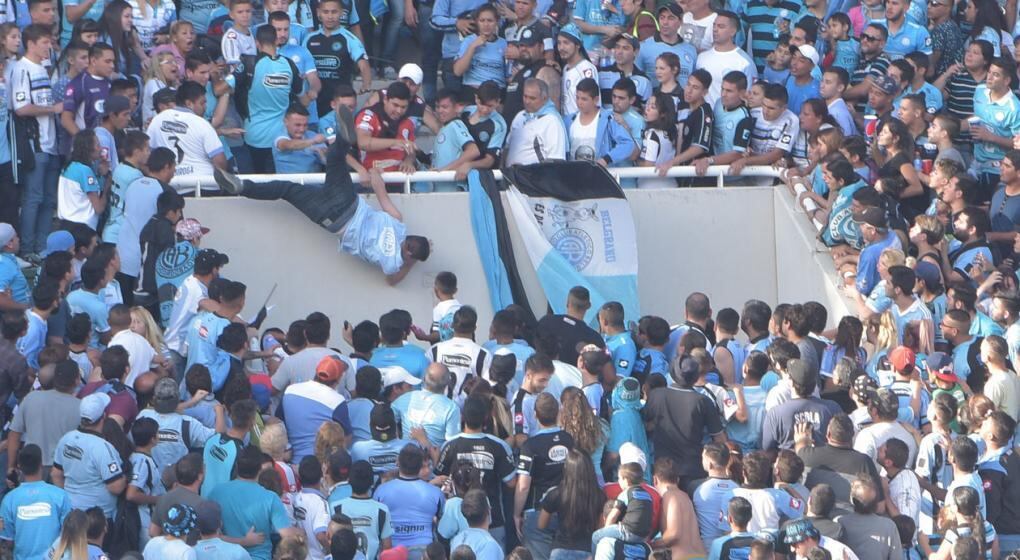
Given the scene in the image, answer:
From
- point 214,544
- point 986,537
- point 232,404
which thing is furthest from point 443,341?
point 986,537

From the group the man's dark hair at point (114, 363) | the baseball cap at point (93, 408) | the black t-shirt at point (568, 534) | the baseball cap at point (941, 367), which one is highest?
the man's dark hair at point (114, 363)

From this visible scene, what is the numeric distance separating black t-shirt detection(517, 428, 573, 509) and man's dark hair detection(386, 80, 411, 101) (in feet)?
15.0

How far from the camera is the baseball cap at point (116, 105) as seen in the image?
1462 centimetres

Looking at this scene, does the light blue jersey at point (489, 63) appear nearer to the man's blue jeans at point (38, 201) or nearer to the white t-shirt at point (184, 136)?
the white t-shirt at point (184, 136)

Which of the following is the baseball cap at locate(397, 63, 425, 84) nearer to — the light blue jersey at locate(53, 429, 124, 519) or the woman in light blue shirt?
the woman in light blue shirt

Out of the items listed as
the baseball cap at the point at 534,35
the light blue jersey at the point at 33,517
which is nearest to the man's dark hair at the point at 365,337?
the light blue jersey at the point at 33,517

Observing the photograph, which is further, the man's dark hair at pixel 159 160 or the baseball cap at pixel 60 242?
the man's dark hair at pixel 159 160

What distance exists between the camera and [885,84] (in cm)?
1608

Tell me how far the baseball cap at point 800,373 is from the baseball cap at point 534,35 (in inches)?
203

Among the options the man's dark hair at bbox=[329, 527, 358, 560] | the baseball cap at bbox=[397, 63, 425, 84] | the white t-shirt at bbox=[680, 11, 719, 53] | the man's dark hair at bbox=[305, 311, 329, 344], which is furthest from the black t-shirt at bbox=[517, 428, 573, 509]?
the white t-shirt at bbox=[680, 11, 719, 53]

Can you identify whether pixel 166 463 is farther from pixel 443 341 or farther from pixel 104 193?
pixel 104 193

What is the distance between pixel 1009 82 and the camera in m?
16.2

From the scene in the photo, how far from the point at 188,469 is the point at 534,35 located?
6.66 metres

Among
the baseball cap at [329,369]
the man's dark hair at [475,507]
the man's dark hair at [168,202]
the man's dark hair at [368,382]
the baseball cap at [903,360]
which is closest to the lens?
the man's dark hair at [475,507]
